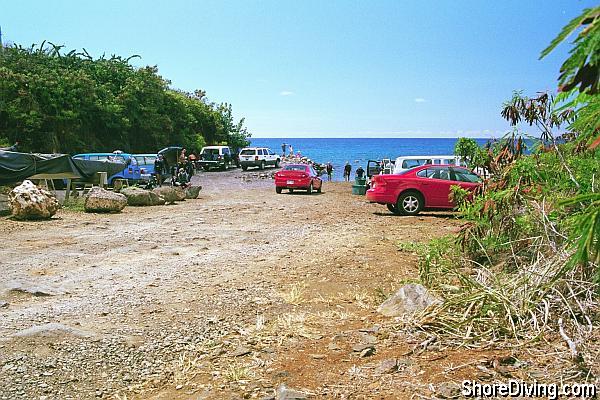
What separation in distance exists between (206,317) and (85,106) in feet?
107

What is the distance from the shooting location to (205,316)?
6094mm

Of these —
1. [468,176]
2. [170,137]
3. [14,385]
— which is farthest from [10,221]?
[170,137]

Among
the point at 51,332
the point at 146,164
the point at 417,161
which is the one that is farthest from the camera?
the point at 146,164

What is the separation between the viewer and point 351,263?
29.1 ft

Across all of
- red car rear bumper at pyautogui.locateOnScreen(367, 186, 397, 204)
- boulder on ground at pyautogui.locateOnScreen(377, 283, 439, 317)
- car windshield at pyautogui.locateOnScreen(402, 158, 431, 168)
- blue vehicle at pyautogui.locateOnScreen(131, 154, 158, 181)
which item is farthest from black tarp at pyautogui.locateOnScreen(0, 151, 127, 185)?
boulder on ground at pyautogui.locateOnScreen(377, 283, 439, 317)

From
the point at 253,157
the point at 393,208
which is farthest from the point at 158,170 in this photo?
the point at 253,157

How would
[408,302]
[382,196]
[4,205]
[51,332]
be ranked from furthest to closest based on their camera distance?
1. [382,196]
2. [4,205]
3. [408,302]
4. [51,332]

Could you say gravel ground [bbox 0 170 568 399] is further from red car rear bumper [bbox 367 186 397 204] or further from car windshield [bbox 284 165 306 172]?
car windshield [bbox 284 165 306 172]

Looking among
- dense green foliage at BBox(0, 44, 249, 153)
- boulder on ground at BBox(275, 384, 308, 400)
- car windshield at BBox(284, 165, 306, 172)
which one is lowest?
boulder on ground at BBox(275, 384, 308, 400)

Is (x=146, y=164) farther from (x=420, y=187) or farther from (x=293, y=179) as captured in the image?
(x=420, y=187)

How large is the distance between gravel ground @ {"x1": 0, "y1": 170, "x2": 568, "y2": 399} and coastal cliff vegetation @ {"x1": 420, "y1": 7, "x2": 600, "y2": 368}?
0.58 m

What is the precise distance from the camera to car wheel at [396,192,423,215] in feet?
54.6

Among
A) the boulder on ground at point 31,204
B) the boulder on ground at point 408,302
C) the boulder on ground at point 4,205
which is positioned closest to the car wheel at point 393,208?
the boulder on ground at point 31,204

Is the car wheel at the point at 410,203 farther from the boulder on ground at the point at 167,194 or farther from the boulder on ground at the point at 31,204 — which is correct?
the boulder on ground at the point at 31,204
